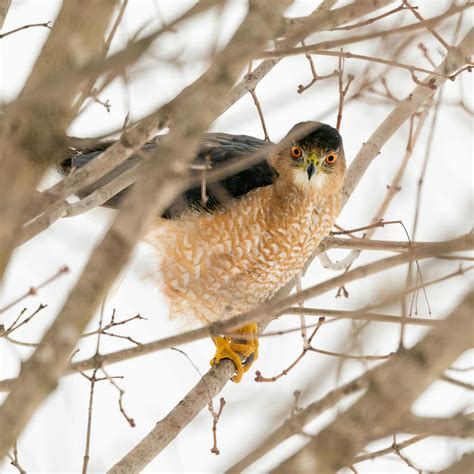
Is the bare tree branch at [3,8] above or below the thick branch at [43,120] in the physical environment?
above

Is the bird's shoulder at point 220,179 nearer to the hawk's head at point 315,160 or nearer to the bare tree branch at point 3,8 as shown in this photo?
the hawk's head at point 315,160

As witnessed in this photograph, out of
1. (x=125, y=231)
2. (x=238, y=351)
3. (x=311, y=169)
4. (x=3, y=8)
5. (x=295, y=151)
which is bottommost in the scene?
(x=125, y=231)

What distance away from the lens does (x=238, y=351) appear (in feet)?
20.2

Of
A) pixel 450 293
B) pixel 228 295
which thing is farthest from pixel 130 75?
pixel 228 295

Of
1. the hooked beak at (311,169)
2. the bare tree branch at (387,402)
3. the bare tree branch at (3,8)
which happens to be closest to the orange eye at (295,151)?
the hooked beak at (311,169)

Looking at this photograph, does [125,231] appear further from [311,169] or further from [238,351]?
[238,351]

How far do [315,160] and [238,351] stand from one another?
162 cm

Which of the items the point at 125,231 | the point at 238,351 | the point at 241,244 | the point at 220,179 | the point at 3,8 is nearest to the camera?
the point at 125,231

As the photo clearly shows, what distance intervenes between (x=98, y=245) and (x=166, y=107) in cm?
62

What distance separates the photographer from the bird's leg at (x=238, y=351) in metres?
5.93

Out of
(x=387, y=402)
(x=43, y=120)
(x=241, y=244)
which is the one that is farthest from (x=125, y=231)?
(x=241, y=244)

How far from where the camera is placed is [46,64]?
2.41 m

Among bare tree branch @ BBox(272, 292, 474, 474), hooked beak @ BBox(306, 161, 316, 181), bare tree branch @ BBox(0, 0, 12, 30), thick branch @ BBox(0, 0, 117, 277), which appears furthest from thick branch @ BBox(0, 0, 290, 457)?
hooked beak @ BBox(306, 161, 316, 181)

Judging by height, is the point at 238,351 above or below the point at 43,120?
above
